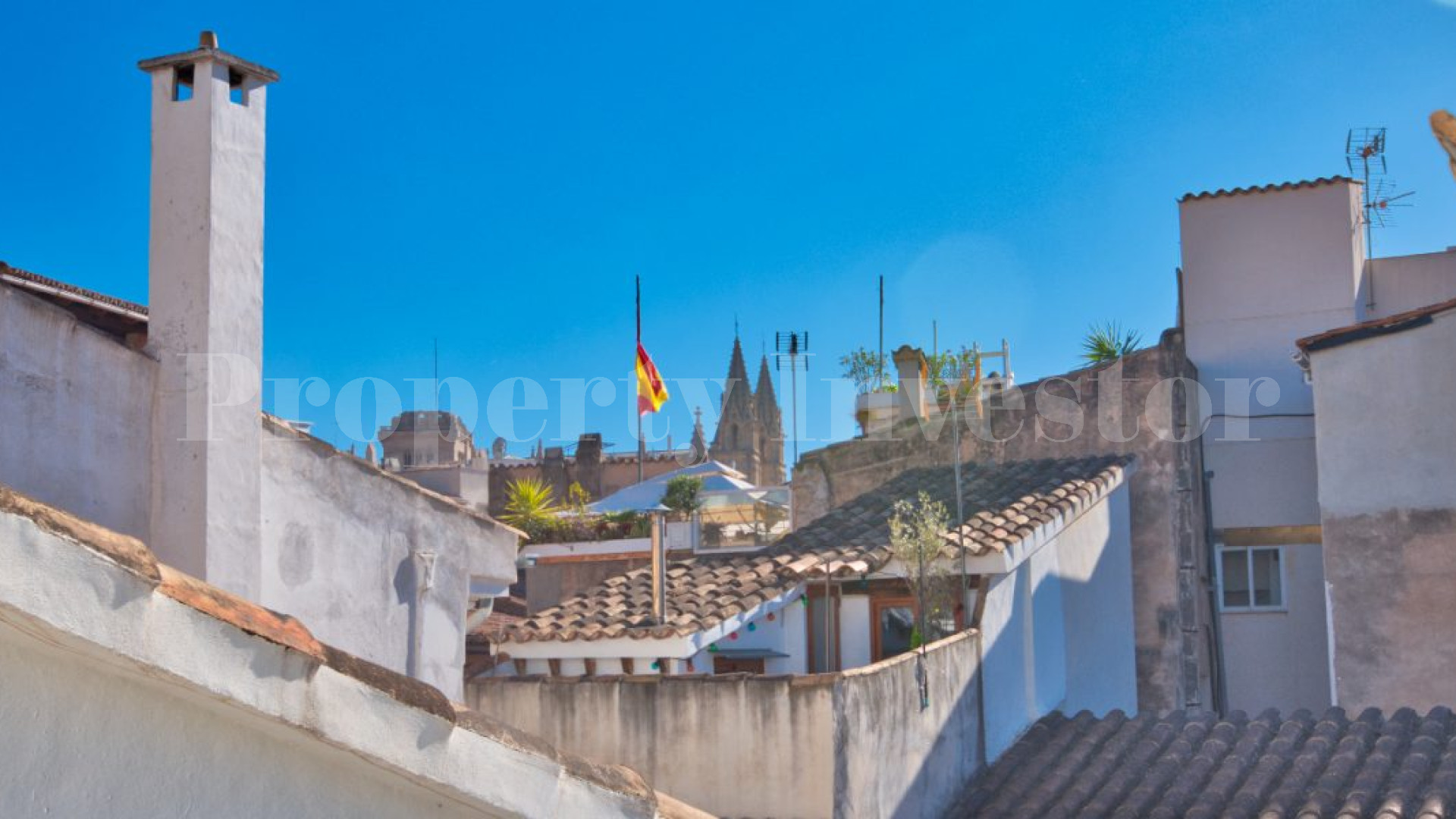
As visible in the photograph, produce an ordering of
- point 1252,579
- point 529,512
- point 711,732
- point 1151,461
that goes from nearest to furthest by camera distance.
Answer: point 711,732
point 1151,461
point 1252,579
point 529,512

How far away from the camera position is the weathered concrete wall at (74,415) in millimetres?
9047

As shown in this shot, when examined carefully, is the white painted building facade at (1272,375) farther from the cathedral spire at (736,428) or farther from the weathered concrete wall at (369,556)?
the cathedral spire at (736,428)

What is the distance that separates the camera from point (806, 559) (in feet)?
46.5

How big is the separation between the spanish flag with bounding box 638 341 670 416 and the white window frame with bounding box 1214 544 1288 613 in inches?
387

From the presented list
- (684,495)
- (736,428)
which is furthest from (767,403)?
(684,495)

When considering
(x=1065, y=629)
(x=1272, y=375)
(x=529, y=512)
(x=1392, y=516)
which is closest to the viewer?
(x=1392, y=516)

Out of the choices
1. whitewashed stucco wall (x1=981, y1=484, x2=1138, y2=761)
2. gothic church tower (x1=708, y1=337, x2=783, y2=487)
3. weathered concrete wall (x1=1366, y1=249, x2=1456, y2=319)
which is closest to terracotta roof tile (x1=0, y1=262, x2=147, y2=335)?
whitewashed stucco wall (x1=981, y1=484, x2=1138, y2=761)

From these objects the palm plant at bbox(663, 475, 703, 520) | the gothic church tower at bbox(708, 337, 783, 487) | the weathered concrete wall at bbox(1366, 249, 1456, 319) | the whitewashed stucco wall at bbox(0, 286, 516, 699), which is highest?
the gothic church tower at bbox(708, 337, 783, 487)

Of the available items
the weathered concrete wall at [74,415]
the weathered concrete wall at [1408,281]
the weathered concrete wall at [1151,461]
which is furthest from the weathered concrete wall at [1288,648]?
the weathered concrete wall at [74,415]

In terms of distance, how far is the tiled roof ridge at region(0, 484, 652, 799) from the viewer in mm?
3248

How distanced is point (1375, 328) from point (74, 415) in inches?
510

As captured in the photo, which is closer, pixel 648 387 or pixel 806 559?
pixel 806 559

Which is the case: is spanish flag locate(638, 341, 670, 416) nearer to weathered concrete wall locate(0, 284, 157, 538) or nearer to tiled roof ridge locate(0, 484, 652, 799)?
weathered concrete wall locate(0, 284, 157, 538)

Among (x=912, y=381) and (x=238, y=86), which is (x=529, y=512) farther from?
(x=238, y=86)
